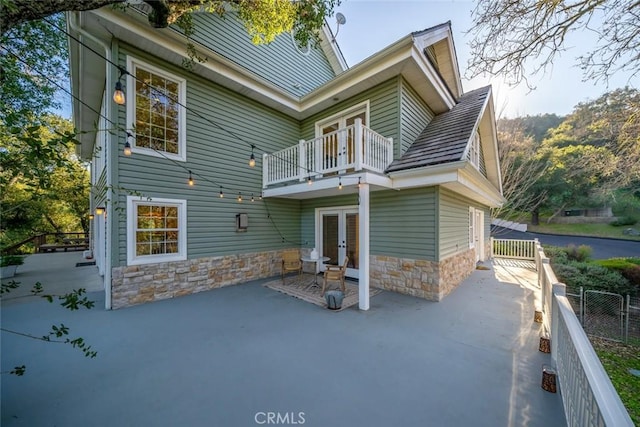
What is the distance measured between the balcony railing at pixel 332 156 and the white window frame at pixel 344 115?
49.8 inches

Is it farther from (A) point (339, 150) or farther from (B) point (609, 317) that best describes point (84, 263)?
(B) point (609, 317)

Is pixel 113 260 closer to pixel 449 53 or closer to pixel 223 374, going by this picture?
pixel 223 374

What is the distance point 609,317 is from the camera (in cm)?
561

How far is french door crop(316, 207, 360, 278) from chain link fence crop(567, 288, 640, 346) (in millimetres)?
4943

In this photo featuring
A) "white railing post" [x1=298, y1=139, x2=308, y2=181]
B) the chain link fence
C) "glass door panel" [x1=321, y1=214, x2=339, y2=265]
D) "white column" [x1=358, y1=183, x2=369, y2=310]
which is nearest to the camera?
"white column" [x1=358, y1=183, x2=369, y2=310]

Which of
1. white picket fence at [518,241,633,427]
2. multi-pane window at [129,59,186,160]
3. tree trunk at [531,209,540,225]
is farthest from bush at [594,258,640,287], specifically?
tree trunk at [531,209,540,225]

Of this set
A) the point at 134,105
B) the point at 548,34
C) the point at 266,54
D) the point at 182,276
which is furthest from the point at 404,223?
the point at 266,54

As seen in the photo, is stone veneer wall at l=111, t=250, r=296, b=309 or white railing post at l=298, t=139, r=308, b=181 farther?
white railing post at l=298, t=139, r=308, b=181

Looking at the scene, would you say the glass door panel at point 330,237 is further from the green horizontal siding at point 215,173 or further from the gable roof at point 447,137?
the gable roof at point 447,137

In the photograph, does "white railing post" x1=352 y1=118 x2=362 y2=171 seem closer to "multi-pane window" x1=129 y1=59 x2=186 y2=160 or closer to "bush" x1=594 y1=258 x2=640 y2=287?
"multi-pane window" x1=129 y1=59 x2=186 y2=160

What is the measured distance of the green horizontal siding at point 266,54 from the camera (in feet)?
22.4

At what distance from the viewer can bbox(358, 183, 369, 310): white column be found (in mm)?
5094

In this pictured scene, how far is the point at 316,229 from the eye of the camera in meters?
8.26

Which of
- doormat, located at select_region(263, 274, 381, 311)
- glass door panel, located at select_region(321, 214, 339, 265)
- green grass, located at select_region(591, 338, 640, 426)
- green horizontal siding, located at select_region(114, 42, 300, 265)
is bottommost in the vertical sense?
green grass, located at select_region(591, 338, 640, 426)
